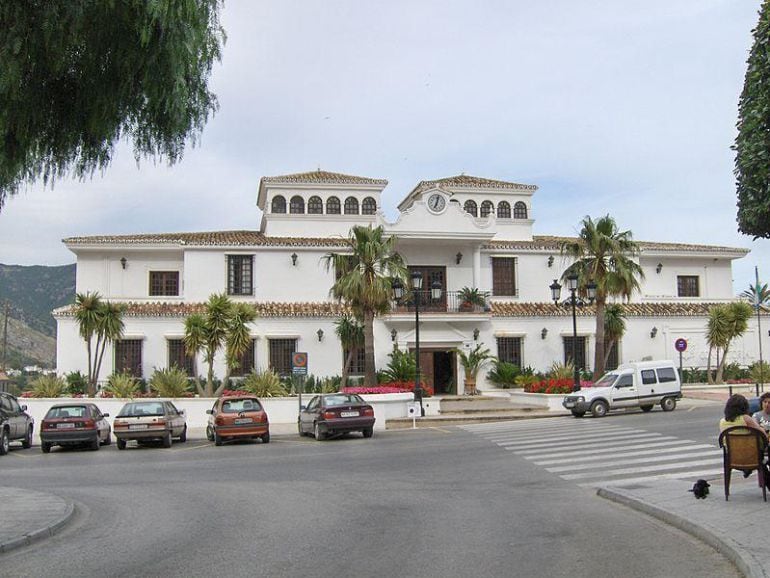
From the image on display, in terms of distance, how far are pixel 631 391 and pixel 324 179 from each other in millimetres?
18248

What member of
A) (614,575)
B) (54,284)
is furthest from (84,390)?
(54,284)

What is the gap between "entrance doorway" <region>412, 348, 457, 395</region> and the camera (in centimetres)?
3766

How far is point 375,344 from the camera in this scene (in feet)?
120

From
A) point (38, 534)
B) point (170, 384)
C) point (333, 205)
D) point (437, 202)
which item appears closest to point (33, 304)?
point (333, 205)

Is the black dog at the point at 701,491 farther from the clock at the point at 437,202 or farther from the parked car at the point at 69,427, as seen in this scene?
the clock at the point at 437,202

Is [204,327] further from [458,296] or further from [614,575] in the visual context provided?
[614,575]

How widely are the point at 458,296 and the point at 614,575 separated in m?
30.5

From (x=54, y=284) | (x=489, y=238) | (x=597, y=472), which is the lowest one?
(x=597, y=472)

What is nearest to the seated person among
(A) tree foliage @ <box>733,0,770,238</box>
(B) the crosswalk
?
(B) the crosswalk

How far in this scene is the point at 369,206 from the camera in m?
40.5

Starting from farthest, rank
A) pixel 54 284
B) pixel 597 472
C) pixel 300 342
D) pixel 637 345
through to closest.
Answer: pixel 54 284 → pixel 637 345 → pixel 300 342 → pixel 597 472

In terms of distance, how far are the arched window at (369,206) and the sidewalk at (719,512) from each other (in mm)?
27933

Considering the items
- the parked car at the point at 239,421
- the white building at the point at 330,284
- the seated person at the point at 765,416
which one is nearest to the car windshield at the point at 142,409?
the parked car at the point at 239,421

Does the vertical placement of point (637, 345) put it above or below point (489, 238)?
below
